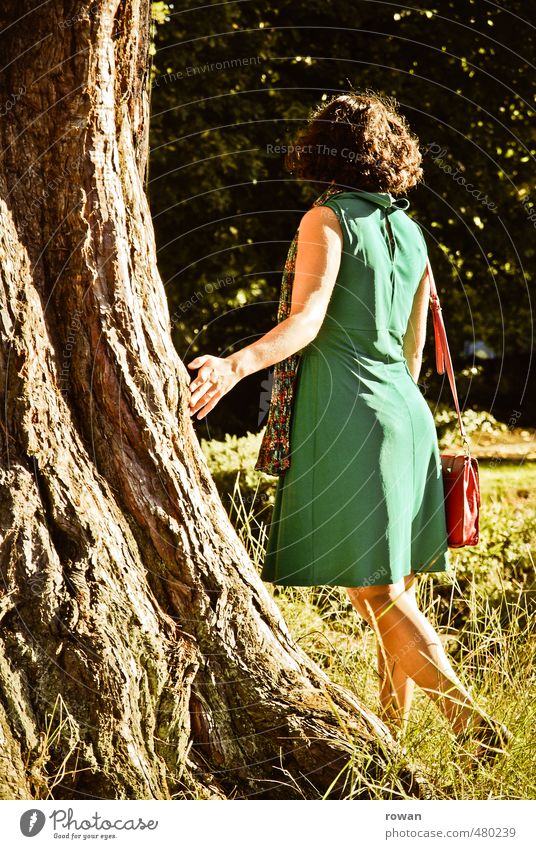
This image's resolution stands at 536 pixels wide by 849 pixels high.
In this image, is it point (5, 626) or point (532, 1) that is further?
point (532, 1)

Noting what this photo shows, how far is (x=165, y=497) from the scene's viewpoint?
2611 mm

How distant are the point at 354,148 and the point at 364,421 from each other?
887 mm

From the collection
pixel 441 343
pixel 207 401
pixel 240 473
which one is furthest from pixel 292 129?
pixel 207 401

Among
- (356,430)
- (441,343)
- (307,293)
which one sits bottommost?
(356,430)

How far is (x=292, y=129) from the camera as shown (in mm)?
7340

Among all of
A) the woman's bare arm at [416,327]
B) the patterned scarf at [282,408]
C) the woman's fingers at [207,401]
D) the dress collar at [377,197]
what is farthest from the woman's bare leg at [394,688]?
the dress collar at [377,197]

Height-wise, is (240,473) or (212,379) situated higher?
(212,379)

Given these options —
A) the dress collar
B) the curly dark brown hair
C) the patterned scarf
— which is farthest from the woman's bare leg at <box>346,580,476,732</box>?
the curly dark brown hair

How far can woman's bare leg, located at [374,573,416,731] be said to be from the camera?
2826 mm

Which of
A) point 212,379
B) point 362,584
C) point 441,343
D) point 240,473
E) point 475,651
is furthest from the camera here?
point 240,473

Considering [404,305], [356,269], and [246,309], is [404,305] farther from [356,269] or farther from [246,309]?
[246,309]

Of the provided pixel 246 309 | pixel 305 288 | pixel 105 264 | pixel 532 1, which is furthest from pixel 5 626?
pixel 532 1

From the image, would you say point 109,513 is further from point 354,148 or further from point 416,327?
point 354,148
